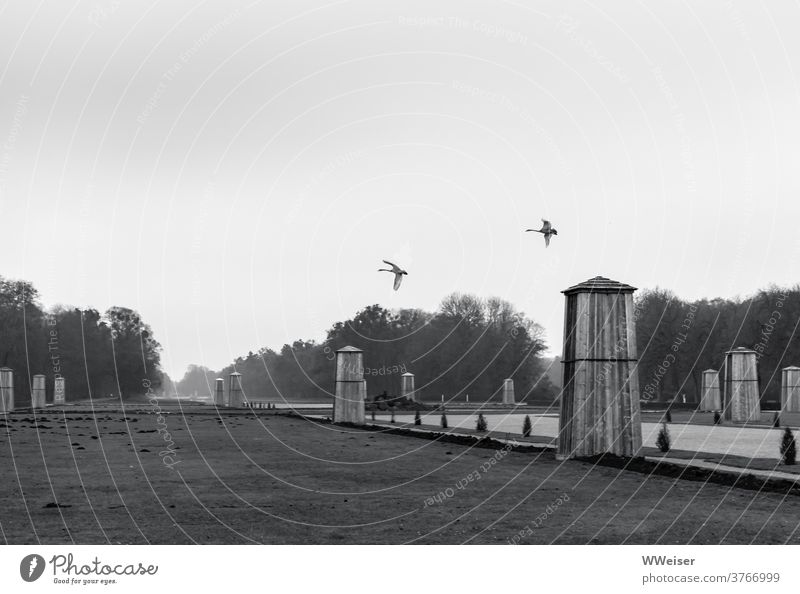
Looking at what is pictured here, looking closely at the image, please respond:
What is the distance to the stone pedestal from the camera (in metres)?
18.5

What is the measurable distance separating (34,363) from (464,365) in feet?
130

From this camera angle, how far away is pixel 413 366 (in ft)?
311

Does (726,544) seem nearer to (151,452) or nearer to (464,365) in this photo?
(151,452)

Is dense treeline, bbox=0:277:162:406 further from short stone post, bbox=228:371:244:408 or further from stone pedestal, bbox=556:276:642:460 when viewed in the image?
stone pedestal, bbox=556:276:642:460

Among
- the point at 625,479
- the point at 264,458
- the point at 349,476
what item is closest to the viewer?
the point at 625,479

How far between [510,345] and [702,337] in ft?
70.1

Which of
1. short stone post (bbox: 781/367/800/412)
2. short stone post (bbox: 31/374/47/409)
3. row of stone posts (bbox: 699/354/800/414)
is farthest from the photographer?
short stone post (bbox: 31/374/47/409)

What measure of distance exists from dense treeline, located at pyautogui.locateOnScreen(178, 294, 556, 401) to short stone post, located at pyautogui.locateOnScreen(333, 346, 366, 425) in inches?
1846

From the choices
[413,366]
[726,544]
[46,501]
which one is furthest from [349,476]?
[413,366]

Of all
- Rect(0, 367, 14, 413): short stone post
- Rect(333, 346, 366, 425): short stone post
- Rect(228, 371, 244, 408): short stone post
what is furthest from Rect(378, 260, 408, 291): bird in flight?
Rect(228, 371, 244, 408): short stone post

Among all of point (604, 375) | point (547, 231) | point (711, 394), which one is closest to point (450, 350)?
point (711, 394)

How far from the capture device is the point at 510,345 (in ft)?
301
